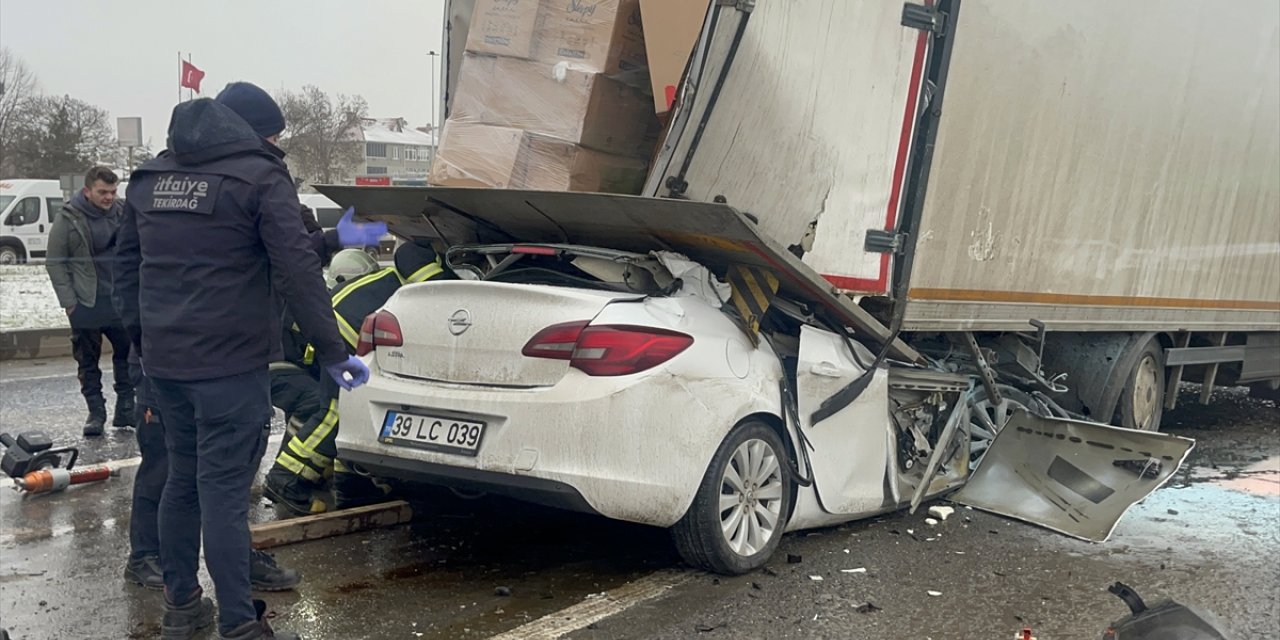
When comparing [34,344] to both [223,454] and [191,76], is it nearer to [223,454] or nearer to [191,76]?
[191,76]

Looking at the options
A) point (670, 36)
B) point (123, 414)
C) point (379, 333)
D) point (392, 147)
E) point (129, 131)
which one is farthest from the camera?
point (392, 147)

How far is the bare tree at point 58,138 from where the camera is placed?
47844mm

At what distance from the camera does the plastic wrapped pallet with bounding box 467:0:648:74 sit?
16.5 feet

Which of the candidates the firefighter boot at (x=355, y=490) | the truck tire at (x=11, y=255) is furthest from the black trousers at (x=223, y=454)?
the truck tire at (x=11, y=255)

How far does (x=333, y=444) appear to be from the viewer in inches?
199

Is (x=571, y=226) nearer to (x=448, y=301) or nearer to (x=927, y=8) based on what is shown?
(x=448, y=301)

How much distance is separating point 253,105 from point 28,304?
11.8m

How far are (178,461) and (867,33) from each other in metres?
3.37

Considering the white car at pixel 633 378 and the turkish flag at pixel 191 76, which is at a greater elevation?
the turkish flag at pixel 191 76

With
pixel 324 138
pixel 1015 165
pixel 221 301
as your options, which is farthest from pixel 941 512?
pixel 324 138

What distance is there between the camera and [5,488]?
5.57 metres

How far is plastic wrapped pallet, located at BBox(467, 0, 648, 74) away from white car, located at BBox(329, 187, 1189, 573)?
845 millimetres

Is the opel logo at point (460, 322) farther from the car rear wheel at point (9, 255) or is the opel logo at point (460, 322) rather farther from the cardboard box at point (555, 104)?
the car rear wheel at point (9, 255)

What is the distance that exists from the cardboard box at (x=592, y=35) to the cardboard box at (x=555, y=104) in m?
0.07
